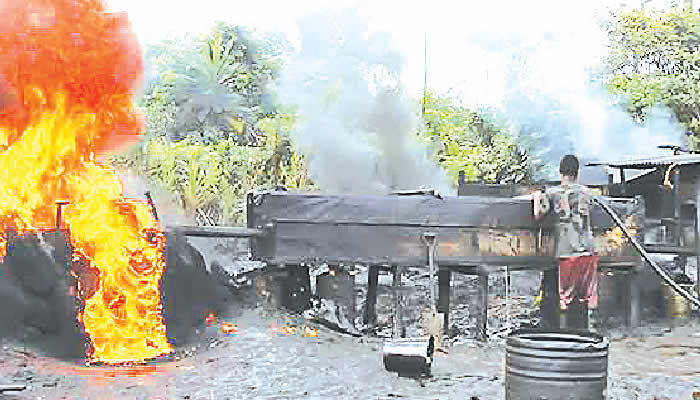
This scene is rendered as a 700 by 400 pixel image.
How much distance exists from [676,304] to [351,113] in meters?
7.68

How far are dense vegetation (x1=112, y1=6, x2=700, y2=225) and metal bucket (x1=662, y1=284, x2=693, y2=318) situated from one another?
24.0ft

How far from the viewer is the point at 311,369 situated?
873 centimetres

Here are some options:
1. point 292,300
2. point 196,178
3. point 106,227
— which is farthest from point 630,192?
point 106,227

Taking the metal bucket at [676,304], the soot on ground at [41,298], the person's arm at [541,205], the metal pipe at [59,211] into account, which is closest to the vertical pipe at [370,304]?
the person's arm at [541,205]

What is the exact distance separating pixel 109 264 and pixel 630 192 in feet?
32.3

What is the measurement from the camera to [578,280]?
35.0 ft

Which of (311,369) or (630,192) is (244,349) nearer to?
(311,369)

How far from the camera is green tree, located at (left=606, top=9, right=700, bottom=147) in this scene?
2323 cm

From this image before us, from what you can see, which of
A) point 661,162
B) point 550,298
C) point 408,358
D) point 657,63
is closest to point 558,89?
point 657,63

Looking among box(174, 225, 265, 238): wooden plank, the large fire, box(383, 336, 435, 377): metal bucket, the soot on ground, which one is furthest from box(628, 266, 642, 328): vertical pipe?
the large fire

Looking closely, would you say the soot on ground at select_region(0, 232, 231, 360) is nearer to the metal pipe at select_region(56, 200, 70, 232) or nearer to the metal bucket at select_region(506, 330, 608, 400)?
the metal pipe at select_region(56, 200, 70, 232)

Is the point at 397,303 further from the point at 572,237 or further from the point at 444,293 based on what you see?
the point at 572,237

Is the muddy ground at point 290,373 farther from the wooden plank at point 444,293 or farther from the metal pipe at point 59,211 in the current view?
the metal pipe at point 59,211

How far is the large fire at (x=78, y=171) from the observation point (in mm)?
9195
